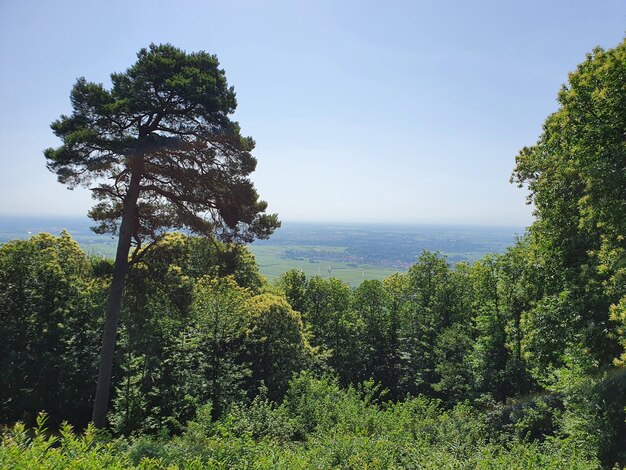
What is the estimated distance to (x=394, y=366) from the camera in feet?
102

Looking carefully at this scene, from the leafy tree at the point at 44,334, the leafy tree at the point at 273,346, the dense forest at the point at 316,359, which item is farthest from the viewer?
the leafy tree at the point at 273,346

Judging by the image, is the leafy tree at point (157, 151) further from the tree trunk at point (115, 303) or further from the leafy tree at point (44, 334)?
the leafy tree at point (44, 334)

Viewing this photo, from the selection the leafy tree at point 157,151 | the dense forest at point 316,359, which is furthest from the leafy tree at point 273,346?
the leafy tree at point 157,151

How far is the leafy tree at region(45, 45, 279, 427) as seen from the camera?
11734mm

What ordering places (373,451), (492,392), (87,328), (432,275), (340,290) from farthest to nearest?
(340,290) < (432,275) < (492,392) < (87,328) < (373,451)

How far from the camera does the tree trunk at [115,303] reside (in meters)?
12.4

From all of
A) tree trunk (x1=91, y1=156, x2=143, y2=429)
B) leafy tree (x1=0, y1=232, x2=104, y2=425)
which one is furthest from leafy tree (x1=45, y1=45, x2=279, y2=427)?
leafy tree (x1=0, y1=232, x2=104, y2=425)

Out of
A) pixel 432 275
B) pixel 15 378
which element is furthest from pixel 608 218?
pixel 15 378

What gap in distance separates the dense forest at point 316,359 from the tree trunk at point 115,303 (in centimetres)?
134

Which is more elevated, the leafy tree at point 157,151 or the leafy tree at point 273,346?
the leafy tree at point 157,151

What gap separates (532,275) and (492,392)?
10319mm

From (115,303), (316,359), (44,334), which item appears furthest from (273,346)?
(44,334)

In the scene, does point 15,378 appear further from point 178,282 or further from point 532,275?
point 532,275

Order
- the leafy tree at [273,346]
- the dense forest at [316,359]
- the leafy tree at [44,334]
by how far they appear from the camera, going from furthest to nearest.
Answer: the leafy tree at [273,346] < the leafy tree at [44,334] < the dense forest at [316,359]
